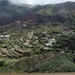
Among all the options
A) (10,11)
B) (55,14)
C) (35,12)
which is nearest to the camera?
(55,14)

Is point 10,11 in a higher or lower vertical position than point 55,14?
higher

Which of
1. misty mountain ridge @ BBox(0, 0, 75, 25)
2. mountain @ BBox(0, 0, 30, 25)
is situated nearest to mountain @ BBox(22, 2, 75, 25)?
misty mountain ridge @ BBox(0, 0, 75, 25)

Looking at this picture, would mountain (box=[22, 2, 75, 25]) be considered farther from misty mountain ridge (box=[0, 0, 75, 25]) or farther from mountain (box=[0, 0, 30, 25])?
mountain (box=[0, 0, 30, 25])

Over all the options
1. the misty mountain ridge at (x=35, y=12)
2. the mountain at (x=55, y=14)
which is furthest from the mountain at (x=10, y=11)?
the mountain at (x=55, y=14)

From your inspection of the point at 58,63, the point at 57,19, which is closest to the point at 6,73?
the point at 58,63

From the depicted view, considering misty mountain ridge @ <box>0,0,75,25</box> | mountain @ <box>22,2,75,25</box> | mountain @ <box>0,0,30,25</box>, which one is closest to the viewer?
mountain @ <box>22,2,75,25</box>

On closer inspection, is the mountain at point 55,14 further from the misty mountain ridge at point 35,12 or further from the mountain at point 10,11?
the mountain at point 10,11

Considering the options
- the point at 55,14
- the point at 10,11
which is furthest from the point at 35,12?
the point at 10,11

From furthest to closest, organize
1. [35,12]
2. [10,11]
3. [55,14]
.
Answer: [10,11], [35,12], [55,14]

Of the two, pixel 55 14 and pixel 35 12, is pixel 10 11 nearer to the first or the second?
pixel 35 12

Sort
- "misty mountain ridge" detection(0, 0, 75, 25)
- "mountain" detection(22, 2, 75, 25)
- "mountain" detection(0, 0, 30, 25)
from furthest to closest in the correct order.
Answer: "mountain" detection(0, 0, 30, 25) < "misty mountain ridge" detection(0, 0, 75, 25) < "mountain" detection(22, 2, 75, 25)

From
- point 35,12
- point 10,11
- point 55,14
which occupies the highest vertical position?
point 10,11
